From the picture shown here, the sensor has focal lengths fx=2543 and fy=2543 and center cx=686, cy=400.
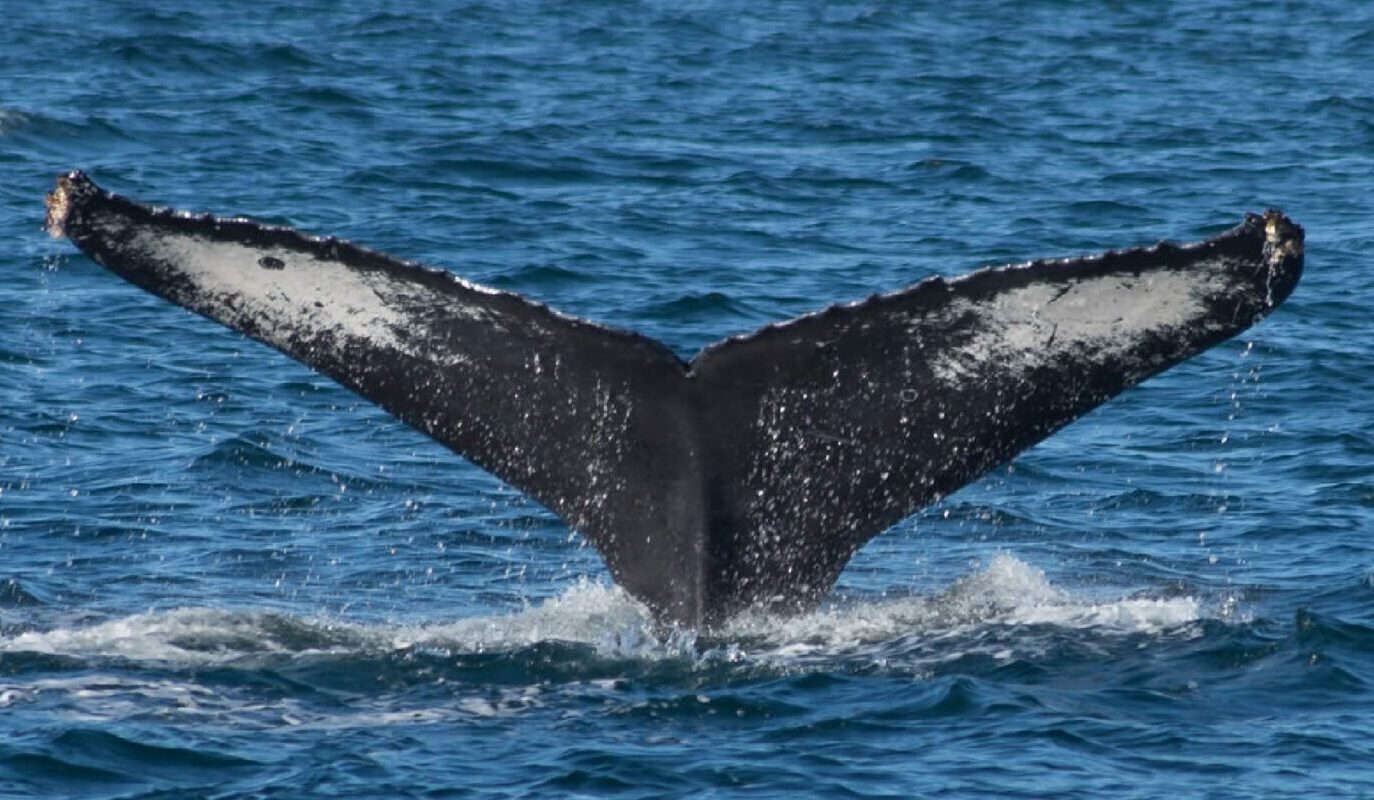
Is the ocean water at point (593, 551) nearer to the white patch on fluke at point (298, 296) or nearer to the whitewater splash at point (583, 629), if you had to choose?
the whitewater splash at point (583, 629)

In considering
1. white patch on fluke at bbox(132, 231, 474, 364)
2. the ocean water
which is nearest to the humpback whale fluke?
white patch on fluke at bbox(132, 231, 474, 364)

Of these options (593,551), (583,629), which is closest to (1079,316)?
(583,629)

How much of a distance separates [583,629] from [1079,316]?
9.66 feet

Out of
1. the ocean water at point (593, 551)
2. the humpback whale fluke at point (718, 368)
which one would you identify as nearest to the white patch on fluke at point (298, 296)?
the humpback whale fluke at point (718, 368)

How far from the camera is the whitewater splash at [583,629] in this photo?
970 centimetres

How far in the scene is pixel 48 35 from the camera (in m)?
33.4

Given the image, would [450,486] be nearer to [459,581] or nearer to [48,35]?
[459,581]

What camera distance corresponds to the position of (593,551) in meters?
12.6

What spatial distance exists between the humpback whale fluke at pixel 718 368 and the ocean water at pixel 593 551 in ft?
2.75

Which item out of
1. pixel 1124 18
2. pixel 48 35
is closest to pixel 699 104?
pixel 48 35

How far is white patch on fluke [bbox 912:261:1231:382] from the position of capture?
780 cm

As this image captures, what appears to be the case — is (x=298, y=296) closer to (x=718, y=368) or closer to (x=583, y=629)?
(x=718, y=368)

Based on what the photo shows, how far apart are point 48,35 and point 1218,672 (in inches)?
1044

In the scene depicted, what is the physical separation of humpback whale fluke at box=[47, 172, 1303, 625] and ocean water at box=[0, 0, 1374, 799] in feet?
2.75
